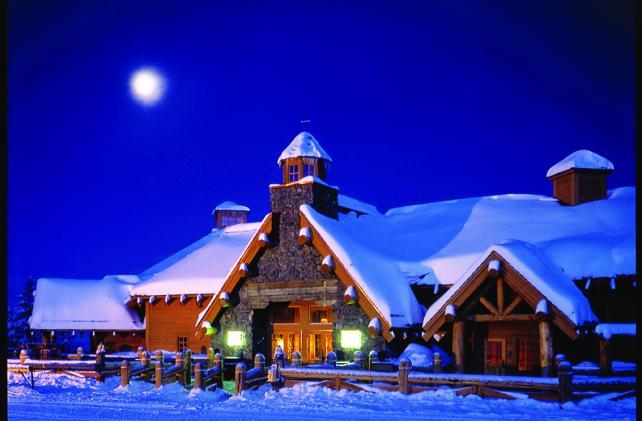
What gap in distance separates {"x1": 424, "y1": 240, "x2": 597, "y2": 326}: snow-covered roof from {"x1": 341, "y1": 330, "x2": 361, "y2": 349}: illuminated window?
4705 millimetres

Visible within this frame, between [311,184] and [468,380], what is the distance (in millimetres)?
11944

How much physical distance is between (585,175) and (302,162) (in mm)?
10975

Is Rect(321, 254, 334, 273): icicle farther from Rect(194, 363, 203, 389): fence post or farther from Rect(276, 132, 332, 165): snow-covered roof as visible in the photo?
Rect(194, 363, 203, 389): fence post

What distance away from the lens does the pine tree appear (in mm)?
50469

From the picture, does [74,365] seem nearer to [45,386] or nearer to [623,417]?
[45,386]

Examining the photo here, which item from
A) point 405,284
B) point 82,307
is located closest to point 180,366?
point 405,284

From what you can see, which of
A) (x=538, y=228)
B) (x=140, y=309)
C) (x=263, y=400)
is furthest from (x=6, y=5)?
(x=140, y=309)

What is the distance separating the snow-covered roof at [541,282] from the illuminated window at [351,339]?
4.70 metres

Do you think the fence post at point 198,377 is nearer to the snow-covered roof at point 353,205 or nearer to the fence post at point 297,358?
the fence post at point 297,358

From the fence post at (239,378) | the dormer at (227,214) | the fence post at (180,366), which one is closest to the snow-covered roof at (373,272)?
the fence post at (239,378)

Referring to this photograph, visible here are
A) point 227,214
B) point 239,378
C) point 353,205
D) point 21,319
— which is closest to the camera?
point 239,378

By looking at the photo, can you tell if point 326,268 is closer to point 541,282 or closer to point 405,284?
point 405,284

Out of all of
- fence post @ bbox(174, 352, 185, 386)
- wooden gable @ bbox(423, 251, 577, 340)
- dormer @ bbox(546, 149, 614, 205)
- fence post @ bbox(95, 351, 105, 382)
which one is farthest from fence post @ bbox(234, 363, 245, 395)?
dormer @ bbox(546, 149, 614, 205)

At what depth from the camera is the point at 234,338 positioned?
26609 mm
